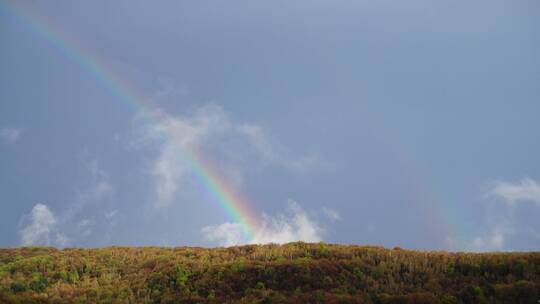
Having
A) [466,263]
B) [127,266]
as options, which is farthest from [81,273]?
[466,263]

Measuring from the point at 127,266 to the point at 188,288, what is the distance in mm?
6514

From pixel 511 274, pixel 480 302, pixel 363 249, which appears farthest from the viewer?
pixel 363 249

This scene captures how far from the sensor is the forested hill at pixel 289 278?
18891mm

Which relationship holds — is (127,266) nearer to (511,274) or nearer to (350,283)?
(350,283)

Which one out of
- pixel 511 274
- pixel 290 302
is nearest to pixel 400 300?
pixel 290 302

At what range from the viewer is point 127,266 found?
26734 mm

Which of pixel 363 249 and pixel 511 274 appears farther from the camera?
pixel 363 249

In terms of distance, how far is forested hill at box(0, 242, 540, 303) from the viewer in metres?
18.9

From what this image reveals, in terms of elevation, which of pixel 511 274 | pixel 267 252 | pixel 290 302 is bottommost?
pixel 290 302

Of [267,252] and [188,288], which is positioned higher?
[267,252]

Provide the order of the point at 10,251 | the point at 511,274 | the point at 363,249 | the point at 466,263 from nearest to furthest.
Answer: the point at 511,274, the point at 466,263, the point at 363,249, the point at 10,251

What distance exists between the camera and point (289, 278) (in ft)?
70.9

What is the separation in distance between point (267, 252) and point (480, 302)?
11.9 m

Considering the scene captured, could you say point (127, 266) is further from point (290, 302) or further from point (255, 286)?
point (290, 302)
